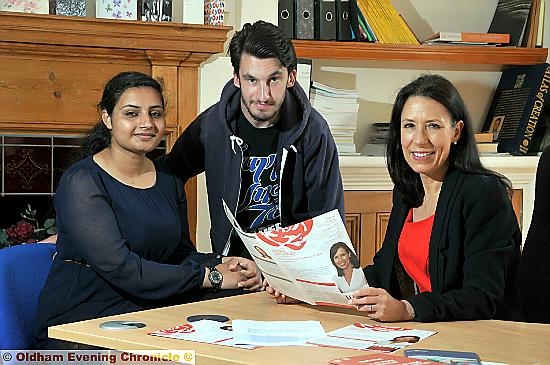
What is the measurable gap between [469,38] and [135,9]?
163 centimetres

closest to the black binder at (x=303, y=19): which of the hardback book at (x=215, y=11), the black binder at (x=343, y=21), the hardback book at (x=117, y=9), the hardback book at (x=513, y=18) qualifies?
the black binder at (x=343, y=21)

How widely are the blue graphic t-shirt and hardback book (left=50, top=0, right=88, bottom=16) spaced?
33.0 inches

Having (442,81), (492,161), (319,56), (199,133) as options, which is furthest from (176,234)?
(492,161)

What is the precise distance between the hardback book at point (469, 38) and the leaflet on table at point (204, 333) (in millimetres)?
2590

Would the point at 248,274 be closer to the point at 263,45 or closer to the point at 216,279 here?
the point at 216,279

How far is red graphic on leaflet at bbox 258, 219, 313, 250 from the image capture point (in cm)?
204

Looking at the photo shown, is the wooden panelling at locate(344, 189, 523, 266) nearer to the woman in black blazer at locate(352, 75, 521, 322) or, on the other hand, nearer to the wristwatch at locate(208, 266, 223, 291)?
the wristwatch at locate(208, 266, 223, 291)

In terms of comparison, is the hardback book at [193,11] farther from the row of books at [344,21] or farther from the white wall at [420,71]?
the white wall at [420,71]

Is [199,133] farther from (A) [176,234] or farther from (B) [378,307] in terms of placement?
(B) [378,307]

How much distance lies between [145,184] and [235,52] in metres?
0.49

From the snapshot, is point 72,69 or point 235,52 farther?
point 72,69

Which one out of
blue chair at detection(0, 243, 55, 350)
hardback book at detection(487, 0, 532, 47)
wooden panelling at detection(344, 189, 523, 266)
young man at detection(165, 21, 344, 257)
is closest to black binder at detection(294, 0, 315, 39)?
wooden panelling at detection(344, 189, 523, 266)

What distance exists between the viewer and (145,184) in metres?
2.83

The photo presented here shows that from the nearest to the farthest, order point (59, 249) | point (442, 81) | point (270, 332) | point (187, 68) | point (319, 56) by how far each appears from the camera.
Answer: point (270, 332) < point (442, 81) < point (59, 249) < point (187, 68) < point (319, 56)
